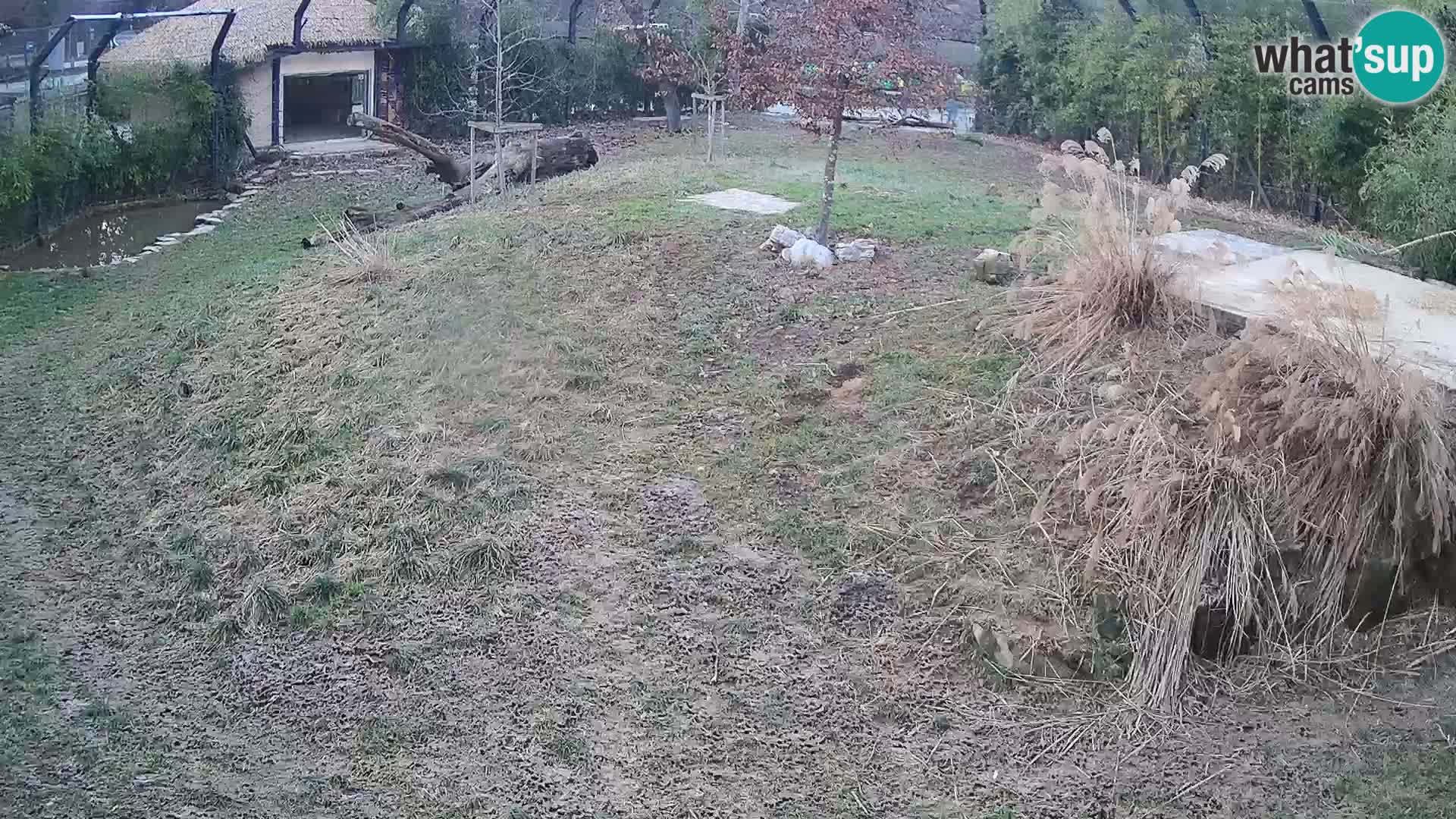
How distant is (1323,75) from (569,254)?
20.9 feet

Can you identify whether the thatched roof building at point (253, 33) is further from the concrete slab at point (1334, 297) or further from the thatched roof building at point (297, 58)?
the concrete slab at point (1334, 297)

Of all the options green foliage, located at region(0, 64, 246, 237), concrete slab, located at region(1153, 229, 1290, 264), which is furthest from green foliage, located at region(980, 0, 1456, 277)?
green foliage, located at region(0, 64, 246, 237)

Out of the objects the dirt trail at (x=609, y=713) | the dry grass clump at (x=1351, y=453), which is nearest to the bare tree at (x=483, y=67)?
the dirt trail at (x=609, y=713)

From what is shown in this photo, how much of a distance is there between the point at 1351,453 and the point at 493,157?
29.7ft

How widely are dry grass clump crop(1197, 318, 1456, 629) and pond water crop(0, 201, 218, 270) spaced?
28.7 feet

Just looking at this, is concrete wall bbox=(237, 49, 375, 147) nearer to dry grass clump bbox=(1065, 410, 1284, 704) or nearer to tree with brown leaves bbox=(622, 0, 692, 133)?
tree with brown leaves bbox=(622, 0, 692, 133)

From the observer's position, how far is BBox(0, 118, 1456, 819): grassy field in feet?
12.2

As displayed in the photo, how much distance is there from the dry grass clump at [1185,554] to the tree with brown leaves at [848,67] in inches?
138

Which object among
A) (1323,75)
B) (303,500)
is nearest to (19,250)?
(303,500)

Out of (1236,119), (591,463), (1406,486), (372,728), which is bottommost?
(372,728)

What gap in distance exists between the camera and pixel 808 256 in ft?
24.4

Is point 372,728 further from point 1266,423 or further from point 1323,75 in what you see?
point 1323,75

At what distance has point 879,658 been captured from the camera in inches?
165

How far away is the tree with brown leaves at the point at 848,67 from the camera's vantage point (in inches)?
286
